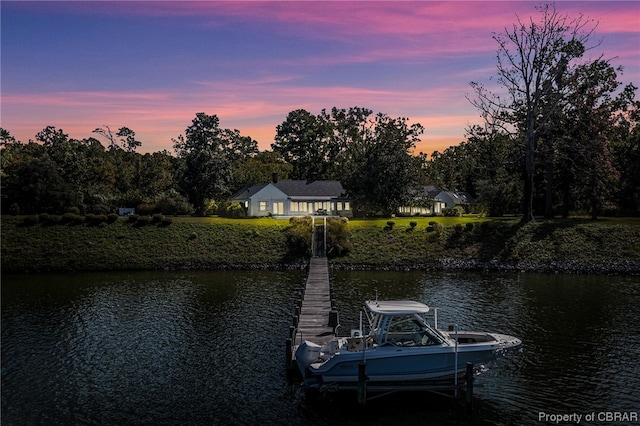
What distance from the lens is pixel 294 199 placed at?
284ft

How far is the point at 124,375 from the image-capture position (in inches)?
987

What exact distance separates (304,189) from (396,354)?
6809 cm

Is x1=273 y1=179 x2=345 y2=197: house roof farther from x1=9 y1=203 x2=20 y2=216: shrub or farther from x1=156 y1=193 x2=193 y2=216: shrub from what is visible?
x1=9 y1=203 x2=20 y2=216: shrub

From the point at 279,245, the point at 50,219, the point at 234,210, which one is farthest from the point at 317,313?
the point at 234,210

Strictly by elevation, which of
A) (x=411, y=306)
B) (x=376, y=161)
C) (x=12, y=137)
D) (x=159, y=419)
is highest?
(x=12, y=137)

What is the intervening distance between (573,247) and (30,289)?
5756cm

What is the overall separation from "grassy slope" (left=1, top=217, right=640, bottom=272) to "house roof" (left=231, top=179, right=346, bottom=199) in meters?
21.2

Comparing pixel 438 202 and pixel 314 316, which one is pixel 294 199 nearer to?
pixel 438 202

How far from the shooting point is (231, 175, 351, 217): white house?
3307 inches

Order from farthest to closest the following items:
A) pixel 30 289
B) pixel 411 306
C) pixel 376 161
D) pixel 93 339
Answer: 1. pixel 376 161
2. pixel 30 289
3. pixel 93 339
4. pixel 411 306

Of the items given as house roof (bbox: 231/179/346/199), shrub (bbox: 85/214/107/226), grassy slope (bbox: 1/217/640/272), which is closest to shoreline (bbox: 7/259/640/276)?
grassy slope (bbox: 1/217/640/272)

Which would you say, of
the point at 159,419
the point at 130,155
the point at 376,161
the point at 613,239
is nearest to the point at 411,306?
the point at 159,419

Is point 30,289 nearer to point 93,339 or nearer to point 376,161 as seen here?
point 93,339

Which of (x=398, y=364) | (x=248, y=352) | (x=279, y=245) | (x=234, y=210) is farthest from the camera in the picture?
(x=234, y=210)
